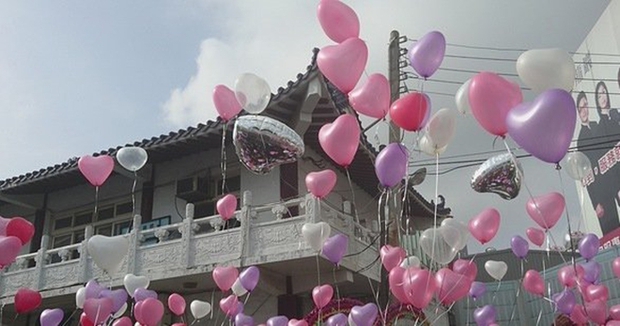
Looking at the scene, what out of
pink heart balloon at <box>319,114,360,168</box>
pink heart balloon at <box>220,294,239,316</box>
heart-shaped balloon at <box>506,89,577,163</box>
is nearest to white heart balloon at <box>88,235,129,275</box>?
pink heart balloon at <box>220,294,239,316</box>

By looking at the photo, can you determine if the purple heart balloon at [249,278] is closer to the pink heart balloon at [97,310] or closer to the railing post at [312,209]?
the railing post at [312,209]

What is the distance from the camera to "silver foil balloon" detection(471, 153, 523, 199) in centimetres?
677

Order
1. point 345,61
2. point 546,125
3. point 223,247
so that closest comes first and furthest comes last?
point 546,125, point 345,61, point 223,247

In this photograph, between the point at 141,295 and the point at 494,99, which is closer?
the point at 494,99

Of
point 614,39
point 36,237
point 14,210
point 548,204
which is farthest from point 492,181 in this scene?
point 14,210

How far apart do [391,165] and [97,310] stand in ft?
14.0

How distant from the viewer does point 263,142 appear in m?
6.38

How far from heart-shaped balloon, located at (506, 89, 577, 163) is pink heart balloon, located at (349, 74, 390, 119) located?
1.72 meters

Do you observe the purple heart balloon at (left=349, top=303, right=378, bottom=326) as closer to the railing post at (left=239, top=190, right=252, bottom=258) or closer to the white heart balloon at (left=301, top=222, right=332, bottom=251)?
the white heart balloon at (left=301, top=222, right=332, bottom=251)

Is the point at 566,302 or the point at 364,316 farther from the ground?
the point at 566,302

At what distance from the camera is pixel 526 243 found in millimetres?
9258

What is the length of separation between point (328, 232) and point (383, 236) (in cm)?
91

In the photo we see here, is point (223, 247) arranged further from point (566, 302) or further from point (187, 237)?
point (566, 302)

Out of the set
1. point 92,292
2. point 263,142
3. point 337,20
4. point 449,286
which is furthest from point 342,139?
point 92,292
